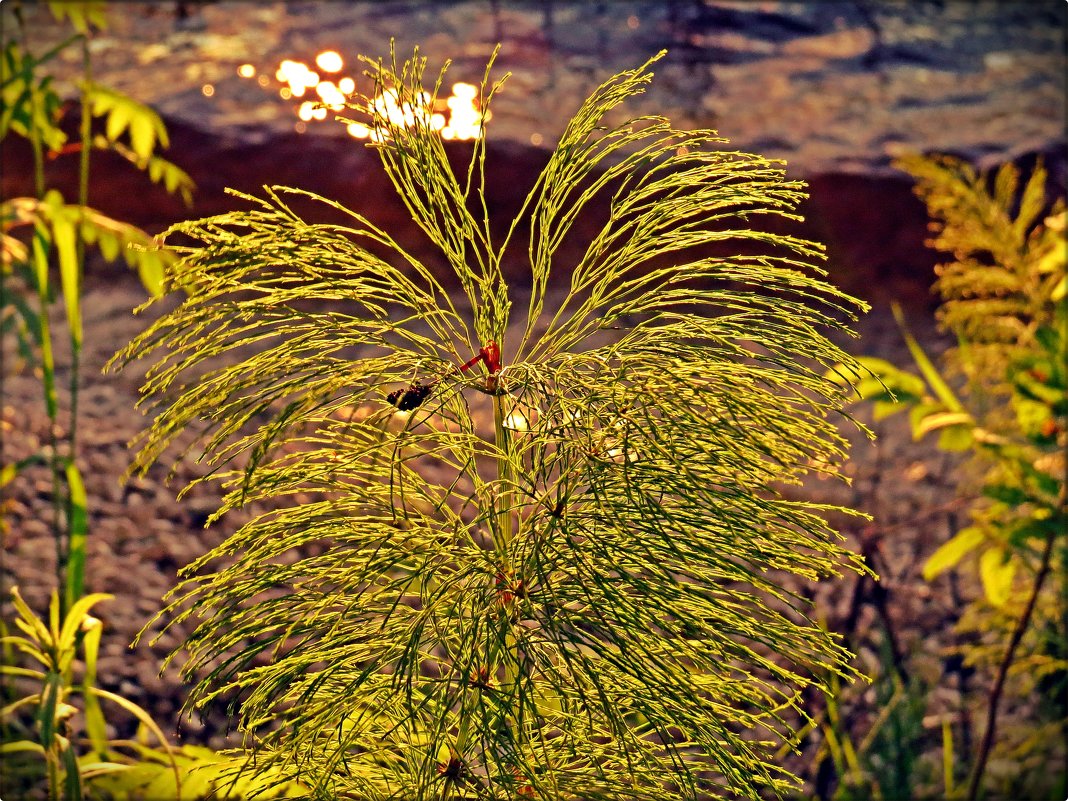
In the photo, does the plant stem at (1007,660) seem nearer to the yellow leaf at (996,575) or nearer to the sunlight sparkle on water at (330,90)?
the yellow leaf at (996,575)

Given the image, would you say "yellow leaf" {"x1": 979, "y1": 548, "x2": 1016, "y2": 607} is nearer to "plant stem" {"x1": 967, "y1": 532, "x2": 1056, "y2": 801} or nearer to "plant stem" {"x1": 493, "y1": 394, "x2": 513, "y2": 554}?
"plant stem" {"x1": 967, "y1": 532, "x2": 1056, "y2": 801}

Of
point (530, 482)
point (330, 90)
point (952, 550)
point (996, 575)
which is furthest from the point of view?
point (330, 90)

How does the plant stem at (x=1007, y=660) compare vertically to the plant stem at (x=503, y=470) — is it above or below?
below

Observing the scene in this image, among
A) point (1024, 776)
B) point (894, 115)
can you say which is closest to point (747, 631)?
point (1024, 776)

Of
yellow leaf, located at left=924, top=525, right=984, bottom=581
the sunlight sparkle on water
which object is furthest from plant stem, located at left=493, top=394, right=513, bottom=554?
the sunlight sparkle on water

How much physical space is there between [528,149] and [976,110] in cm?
167

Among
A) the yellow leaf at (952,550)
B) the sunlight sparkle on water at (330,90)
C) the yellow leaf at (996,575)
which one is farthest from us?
the sunlight sparkle on water at (330,90)

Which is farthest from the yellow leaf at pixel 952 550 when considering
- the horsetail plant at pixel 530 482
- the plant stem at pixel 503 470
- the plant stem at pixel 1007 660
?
the plant stem at pixel 503 470

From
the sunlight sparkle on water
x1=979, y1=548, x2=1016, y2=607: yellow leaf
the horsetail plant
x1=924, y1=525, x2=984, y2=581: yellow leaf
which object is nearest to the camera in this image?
the horsetail plant

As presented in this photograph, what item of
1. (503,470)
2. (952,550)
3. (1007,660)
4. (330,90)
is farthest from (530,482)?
(330,90)

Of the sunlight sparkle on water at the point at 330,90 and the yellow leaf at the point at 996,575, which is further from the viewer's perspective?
the sunlight sparkle on water at the point at 330,90

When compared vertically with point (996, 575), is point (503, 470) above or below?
above

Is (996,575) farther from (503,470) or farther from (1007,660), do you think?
(503,470)

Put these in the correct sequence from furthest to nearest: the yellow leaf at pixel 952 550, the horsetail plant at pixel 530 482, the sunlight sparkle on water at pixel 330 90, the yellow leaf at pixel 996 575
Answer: the sunlight sparkle on water at pixel 330 90 → the yellow leaf at pixel 996 575 → the yellow leaf at pixel 952 550 → the horsetail plant at pixel 530 482
